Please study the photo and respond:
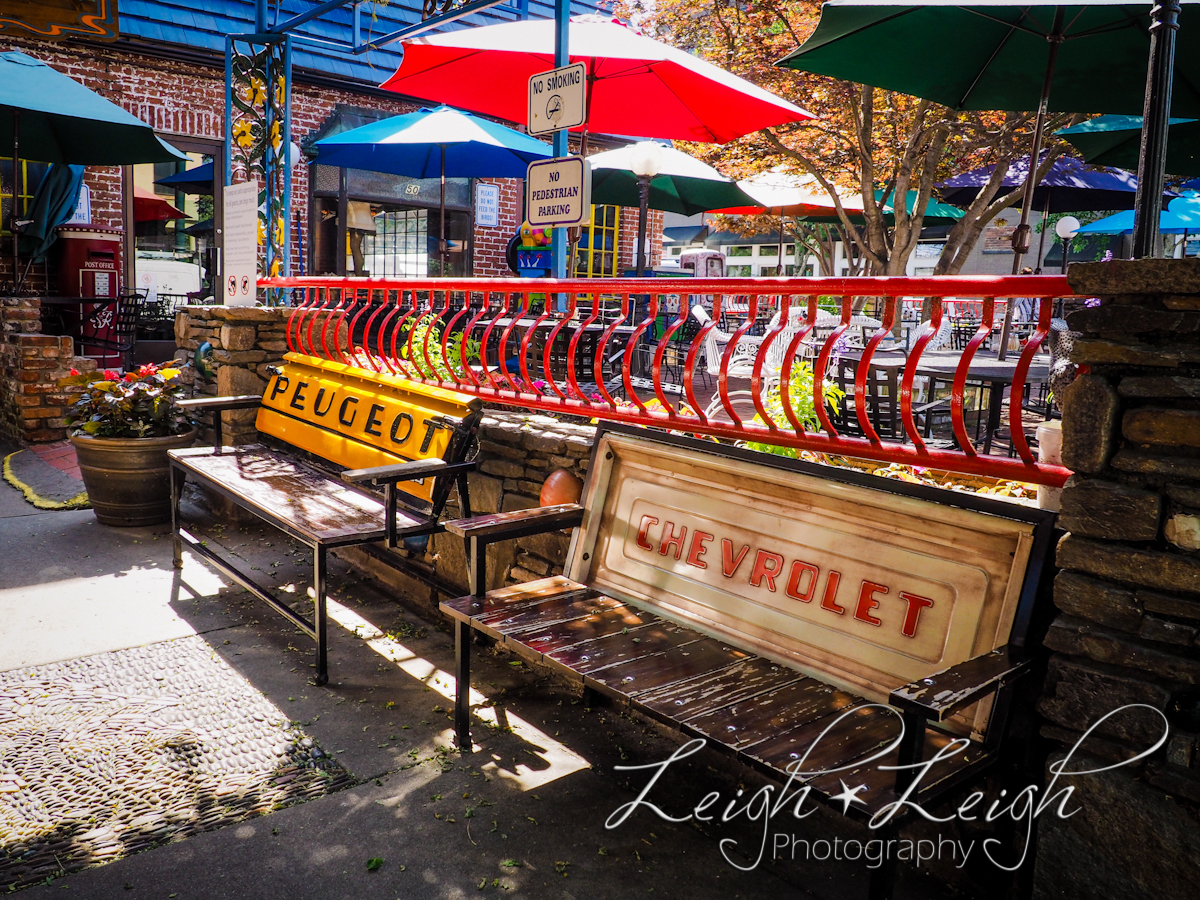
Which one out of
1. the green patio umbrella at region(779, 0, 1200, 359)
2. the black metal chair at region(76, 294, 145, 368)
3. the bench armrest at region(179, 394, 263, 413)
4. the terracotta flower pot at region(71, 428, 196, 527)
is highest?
the green patio umbrella at region(779, 0, 1200, 359)

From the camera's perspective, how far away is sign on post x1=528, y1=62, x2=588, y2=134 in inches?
183

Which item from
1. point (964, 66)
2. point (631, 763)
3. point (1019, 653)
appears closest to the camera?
point (1019, 653)

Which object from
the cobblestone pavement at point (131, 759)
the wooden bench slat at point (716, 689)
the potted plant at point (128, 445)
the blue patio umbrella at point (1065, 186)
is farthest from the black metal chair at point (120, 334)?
the blue patio umbrella at point (1065, 186)

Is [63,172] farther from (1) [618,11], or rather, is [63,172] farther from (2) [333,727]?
(2) [333,727]

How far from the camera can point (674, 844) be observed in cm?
245

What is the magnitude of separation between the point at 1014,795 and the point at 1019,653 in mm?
382

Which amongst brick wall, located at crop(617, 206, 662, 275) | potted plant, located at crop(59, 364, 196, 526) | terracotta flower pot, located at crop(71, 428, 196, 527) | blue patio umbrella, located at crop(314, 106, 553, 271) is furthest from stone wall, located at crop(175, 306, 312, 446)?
brick wall, located at crop(617, 206, 662, 275)

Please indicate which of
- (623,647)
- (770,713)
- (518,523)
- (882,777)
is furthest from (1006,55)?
(882,777)

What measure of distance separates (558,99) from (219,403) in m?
2.56

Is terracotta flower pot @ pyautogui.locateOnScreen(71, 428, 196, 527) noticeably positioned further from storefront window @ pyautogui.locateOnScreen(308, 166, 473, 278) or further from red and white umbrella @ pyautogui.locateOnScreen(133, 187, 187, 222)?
red and white umbrella @ pyautogui.locateOnScreen(133, 187, 187, 222)

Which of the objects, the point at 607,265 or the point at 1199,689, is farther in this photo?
the point at 607,265

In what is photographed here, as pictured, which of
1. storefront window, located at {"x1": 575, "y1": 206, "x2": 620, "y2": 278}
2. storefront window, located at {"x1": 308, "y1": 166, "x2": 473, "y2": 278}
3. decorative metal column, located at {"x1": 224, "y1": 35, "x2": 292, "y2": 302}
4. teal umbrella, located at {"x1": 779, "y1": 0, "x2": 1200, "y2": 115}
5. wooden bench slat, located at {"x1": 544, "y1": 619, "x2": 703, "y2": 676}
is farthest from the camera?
storefront window, located at {"x1": 575, "y1": 206, "x2": 620, "y2": 278}

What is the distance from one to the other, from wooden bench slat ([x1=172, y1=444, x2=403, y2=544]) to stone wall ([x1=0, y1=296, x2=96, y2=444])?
11.5 feet

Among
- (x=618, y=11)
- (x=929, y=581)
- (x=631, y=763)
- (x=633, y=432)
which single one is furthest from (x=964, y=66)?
(x=618, y=11)
